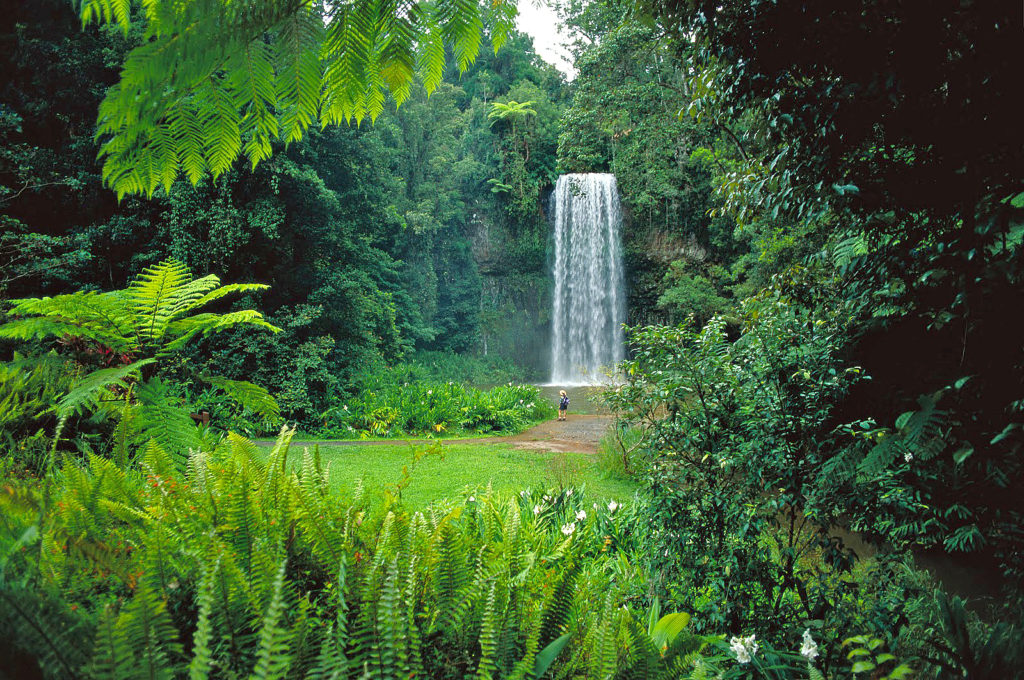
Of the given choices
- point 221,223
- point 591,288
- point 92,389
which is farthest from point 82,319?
point 591,288

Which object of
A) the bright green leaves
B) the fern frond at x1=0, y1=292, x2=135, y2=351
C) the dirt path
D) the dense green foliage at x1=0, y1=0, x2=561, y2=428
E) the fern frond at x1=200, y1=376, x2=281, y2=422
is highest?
the dense green foliage at x1=0, y1=0, x2=561, y2=428

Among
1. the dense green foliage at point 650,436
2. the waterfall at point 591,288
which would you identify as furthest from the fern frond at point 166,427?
the waterfall at point 591,288

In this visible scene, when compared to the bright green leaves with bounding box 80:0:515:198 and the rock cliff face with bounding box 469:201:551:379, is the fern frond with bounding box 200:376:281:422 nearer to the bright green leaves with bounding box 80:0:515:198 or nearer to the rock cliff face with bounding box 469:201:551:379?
the bright green leaves with bounding box 80:0:515:198

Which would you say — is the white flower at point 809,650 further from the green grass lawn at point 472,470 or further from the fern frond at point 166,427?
the green grass lawn at point 472,470

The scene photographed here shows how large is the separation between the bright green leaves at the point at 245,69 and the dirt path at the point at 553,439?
6.71m

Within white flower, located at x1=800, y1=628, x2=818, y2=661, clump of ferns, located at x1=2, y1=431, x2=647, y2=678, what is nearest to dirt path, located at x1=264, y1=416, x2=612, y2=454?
white flower, located at x1=800, y1=628, x2=818, y2=661

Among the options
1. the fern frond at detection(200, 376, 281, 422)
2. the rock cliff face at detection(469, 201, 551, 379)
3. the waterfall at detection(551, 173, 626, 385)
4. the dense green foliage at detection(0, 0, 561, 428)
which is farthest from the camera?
the rock cliff face at detection(469, 201, 551, 379)

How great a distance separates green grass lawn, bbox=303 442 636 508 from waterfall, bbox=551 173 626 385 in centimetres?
1204

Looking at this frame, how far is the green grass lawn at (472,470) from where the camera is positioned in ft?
18.9

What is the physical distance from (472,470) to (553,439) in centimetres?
322

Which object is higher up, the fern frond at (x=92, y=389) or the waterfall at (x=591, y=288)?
the waterfall at (x=591, y=288)

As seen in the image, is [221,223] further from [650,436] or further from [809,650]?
[809,650]

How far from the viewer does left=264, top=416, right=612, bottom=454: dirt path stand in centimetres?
865

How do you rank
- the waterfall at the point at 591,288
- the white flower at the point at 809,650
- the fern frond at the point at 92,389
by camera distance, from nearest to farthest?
the white flower at the point at 809,650, the fern frond at the point at 92,389, the waterfall at the point at 591,288
